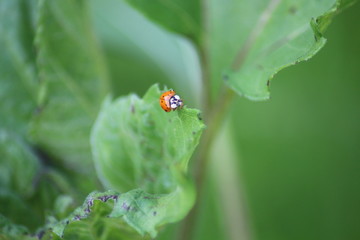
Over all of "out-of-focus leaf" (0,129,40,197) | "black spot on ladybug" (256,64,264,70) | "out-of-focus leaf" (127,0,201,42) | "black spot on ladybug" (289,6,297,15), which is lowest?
"out-of-focus leaf" (0,129,40,197)

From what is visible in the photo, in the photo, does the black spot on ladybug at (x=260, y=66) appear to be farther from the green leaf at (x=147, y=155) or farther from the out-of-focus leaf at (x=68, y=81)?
the out-of-focus leaf at (x=68, y=81)

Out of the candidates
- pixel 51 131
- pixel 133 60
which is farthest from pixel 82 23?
pixel 133 60

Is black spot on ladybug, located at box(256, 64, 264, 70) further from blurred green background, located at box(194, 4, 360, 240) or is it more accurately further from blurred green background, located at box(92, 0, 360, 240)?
blurred green background, located at box(194, 4, 360, 240)

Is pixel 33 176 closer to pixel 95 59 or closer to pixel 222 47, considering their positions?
pixel 95 59

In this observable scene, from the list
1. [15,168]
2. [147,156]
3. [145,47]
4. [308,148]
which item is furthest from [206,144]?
[308,148]

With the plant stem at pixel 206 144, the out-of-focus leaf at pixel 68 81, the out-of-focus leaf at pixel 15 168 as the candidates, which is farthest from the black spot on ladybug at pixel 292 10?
the out-of-focus leaf at pixel 15 168

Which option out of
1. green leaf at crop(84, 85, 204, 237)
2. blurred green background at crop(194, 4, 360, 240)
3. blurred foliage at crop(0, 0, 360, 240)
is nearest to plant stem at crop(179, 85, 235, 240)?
blurred foliage at crop(0, 0, 360, 240)

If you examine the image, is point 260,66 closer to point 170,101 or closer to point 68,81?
point 170,101
